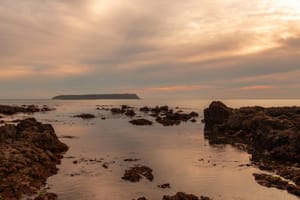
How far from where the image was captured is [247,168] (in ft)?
103

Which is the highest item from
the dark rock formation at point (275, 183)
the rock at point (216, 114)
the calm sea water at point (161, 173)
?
the rock at point (216, 114)

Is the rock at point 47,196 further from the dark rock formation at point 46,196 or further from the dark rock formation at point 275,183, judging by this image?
the dark rock formation at point 275,183

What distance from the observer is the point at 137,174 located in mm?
27344

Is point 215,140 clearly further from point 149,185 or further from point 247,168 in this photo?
point 149,185

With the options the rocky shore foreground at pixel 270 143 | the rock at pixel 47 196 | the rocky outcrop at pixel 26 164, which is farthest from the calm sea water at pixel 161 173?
the rocky shore foreground at pixel 270 143

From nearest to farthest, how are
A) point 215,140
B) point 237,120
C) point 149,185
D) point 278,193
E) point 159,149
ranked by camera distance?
1. point 278,193
2. point 149,185
3. point 159,149
4. point 215,140
5. point 237,120

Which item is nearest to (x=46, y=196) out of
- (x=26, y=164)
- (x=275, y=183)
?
(x=26, y=164)

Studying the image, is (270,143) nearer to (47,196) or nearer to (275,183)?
(275,183)

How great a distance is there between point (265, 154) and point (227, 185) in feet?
51.3

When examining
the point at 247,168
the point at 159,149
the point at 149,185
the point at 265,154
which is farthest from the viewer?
the point at 159,149

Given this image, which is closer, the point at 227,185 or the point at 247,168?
the point at 227,185

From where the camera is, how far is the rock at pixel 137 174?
26.3 meters

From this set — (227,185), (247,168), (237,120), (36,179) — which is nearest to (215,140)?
(237,120)

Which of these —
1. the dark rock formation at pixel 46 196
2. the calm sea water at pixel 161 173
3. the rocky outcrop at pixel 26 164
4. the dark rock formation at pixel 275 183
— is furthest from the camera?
the dark rock formation at pixel 275 183
